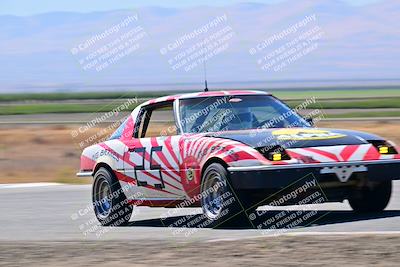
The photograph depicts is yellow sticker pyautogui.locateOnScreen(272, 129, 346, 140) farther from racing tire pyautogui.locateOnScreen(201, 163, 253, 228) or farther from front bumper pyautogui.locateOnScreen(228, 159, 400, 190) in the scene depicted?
racing tire pyautogui.locateOnScreen(201, 163, 253, 228)

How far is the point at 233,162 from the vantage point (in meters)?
10.1

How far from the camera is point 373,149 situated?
34.4 feet

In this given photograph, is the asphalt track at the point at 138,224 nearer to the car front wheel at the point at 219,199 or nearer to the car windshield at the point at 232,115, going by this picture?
the car front wheel at the point at 219,199

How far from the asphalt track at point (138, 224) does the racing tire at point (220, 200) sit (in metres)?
0.10

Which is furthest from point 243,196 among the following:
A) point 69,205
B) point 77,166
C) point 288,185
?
point 77,166

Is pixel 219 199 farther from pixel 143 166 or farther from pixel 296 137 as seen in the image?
pixel 143 166

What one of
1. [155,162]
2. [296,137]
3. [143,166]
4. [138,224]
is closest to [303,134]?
[296,137]

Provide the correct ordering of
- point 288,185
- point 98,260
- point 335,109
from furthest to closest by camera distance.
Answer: point 335,109 → point 288,185 → point 98,260

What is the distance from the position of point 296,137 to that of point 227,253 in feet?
8.17

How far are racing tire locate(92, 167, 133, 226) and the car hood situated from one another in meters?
1.81

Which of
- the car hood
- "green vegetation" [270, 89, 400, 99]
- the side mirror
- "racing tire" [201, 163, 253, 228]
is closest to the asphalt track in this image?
"racing tire" [201, 163, 253, 228]

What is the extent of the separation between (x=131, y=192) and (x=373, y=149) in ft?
9.57

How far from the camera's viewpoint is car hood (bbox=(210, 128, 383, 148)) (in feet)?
33.8

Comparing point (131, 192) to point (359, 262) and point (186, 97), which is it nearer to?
point (186, 97)
